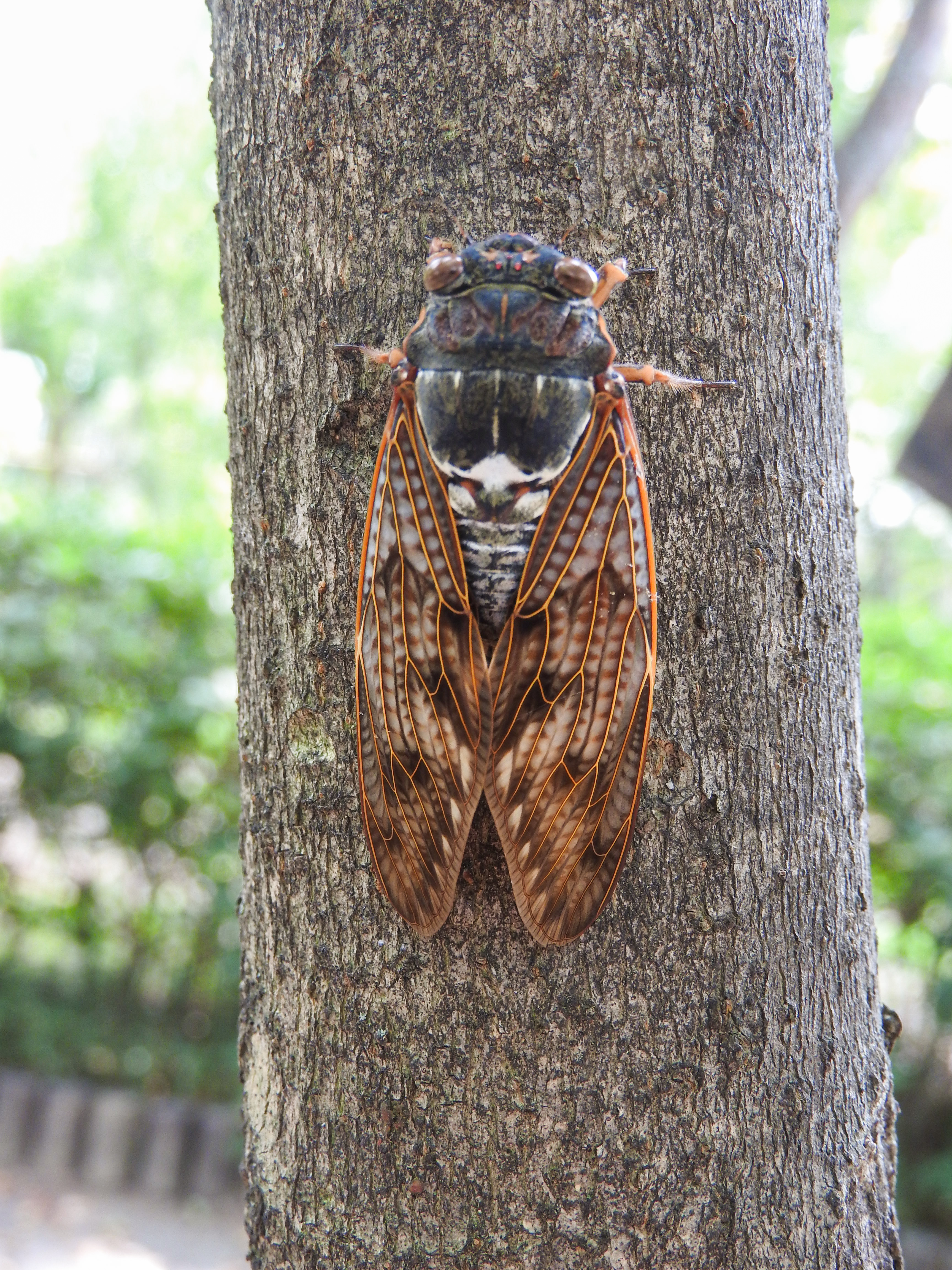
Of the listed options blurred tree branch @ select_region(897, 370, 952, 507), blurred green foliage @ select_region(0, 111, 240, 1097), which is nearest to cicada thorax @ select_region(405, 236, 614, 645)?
blurred green foliage @ select_region(0, 111, 240, 1097)

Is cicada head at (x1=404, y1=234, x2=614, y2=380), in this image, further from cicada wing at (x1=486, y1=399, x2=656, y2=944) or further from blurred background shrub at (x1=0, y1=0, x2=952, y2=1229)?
blurred background shrub at (x1=0, y1=0, x2=952, y2=1229)

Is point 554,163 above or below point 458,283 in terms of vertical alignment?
above

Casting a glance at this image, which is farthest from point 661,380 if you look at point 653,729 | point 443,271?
point 653,729

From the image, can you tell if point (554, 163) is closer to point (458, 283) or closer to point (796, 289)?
point (458, 283)

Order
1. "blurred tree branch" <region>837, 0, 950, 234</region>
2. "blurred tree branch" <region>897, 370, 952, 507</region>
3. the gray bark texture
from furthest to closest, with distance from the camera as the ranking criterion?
1. "blurred tree branch" <region>837, 0, 950, 234</region>
2. "blurred tree branch" <region>897, 370, 952, 507</region>
3. the gray bark texture

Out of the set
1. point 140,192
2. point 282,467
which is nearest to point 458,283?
point 282,467

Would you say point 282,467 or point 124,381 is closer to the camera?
point 282,467
